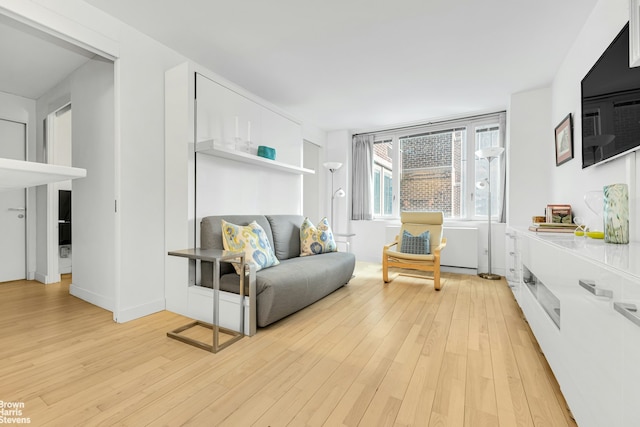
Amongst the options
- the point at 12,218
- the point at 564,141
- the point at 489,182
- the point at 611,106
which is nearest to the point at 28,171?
the point at 611,106

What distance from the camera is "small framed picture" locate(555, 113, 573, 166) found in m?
2.73

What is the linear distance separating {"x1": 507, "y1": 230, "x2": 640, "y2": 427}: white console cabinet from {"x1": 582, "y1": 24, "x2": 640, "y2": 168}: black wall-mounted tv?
2.45 feet

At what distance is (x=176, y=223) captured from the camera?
2.66 metres

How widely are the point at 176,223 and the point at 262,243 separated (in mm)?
823

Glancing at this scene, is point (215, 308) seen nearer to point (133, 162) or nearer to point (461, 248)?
point (133, 162)

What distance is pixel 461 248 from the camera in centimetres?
436

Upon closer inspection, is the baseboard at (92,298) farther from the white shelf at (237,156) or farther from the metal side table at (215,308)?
the white shelf at (237,156)

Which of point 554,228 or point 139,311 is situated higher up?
point 554,228

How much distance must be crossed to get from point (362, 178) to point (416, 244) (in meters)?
1.93

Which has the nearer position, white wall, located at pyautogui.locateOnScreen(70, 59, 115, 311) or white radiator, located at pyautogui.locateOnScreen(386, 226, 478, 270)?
white wall, located at pyautogui.locateOnScreen(70, 59, 115, 311)

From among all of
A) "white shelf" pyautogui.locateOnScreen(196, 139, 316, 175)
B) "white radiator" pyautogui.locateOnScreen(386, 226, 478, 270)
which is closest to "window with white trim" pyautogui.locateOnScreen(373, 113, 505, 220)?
"white radiator" pyautogui.locateOnScreen(386, 226, 478, 270)

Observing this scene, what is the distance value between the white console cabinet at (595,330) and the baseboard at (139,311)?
2973 mm

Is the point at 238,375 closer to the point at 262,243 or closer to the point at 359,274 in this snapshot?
the point at 262,243

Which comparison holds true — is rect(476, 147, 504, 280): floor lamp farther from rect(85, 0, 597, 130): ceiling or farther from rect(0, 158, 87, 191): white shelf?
rect(0, 158, 87, 191): white shelf
